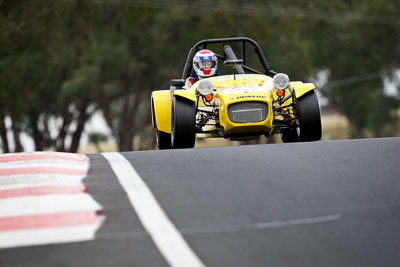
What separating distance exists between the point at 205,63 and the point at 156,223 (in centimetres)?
806

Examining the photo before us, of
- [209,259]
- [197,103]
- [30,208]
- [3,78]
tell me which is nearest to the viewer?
[209,259]

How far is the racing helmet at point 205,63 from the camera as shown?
13.2 metres

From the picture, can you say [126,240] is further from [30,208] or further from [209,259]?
[30,208]

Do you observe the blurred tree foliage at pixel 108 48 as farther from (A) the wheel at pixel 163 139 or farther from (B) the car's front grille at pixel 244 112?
(B) the car's front grille at pixel 244 112

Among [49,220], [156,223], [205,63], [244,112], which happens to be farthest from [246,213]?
[205,63]

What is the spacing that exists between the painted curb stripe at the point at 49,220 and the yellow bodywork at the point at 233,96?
5.90 m

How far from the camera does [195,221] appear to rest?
5.43 m

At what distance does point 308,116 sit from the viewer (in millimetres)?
11867

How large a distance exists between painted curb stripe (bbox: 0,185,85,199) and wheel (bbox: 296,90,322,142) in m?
5.86

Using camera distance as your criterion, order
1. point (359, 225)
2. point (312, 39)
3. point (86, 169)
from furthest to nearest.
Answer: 1. point (312, 39)
2. point (86, 169)
3. point (359, 225)

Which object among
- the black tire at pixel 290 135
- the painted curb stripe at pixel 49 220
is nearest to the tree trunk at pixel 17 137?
the black tire at pixel 290 135

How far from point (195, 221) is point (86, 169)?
2.54m

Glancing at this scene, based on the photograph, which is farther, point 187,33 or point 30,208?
point 187,33

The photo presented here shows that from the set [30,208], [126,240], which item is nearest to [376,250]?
[126,240]
